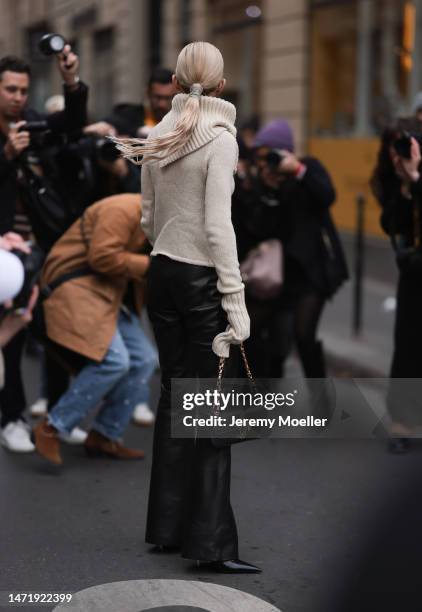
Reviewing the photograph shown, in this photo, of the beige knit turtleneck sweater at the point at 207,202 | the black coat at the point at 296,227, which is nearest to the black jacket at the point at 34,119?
the black coat at the point at 296,227

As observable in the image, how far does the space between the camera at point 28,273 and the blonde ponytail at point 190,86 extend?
3.12ft

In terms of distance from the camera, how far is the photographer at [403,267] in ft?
18.4

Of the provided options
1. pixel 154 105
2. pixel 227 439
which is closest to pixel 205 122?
pixel 227 439

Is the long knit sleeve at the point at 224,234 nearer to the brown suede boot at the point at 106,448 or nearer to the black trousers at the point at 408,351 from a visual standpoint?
the brown suede boot at the point at 106,448

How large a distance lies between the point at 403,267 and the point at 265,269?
0.88 meters

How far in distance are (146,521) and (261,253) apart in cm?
224

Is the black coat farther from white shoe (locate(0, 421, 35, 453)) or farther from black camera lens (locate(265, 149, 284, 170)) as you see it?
white shoe (locate(0, 421, 35, 453))

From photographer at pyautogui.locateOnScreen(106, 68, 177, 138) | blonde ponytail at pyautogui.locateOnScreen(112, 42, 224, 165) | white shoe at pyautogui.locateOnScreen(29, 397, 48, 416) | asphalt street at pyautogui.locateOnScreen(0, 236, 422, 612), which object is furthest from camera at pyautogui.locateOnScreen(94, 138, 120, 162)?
blonde ponytail at pyautogui.locateOnScreen(112, 42, 224, 165)

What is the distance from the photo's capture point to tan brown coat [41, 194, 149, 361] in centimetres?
523

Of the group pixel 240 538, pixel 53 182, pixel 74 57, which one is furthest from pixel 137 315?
pixel 240 538

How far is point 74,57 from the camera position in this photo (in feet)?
18.0

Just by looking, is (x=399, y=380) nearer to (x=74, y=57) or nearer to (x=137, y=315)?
(x=137, y=315)

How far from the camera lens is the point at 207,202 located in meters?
3.81

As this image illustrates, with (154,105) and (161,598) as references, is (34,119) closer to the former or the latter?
(154,105)
